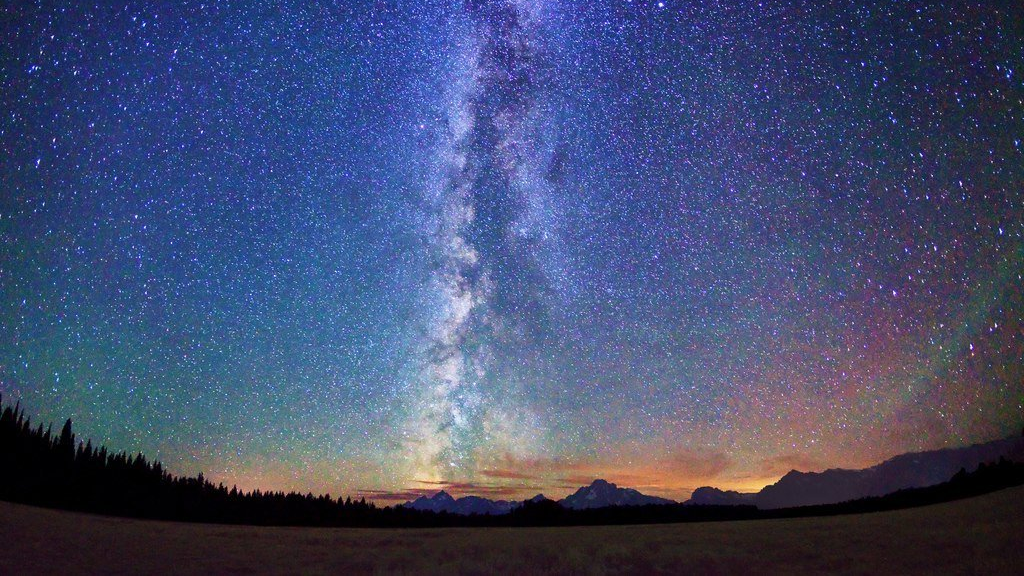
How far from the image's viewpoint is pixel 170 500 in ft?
240

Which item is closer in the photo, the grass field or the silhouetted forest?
the grass field

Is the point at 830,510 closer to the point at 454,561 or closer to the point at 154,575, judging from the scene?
the point at 454,561

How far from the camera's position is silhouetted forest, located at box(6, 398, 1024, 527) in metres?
50.6

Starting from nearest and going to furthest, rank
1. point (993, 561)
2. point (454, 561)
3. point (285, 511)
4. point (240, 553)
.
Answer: point (993, 561), point (454, 561), point (240, 553), point (285, 511)

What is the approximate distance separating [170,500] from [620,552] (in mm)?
76901

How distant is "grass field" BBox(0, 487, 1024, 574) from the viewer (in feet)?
45.6

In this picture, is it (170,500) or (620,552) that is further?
(170,500)

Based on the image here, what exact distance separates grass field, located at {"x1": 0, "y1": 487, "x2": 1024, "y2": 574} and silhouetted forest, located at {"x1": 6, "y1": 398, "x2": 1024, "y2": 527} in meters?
22.1

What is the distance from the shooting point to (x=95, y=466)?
77.6m

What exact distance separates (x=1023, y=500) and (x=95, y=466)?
98621mm

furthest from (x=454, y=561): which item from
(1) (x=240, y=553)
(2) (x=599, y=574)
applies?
(1) (x=240, y=553)

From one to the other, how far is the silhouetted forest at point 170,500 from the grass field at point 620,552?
22129 millimetres

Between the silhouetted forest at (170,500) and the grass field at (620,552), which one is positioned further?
the silhouetted forest at (170,500)

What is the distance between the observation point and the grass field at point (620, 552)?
1390 cm
